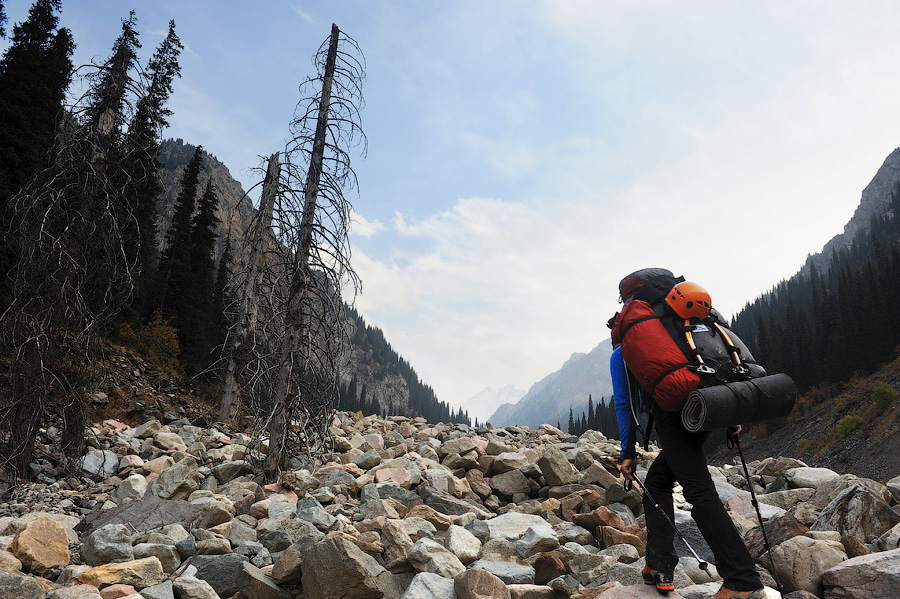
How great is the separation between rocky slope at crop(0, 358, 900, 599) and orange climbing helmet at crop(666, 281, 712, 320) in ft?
6.45

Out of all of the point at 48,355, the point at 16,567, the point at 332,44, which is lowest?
the point at 16,567

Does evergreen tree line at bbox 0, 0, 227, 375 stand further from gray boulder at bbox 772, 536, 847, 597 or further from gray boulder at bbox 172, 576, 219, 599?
gray boulder at bbox 772, 536, 847, 597

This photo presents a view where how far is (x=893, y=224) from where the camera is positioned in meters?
123

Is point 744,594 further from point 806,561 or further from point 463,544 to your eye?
point 463,544

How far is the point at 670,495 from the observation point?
3.56 metres

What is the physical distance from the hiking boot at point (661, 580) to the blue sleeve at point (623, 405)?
2.53ft

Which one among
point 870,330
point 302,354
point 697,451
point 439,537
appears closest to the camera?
point 697,451

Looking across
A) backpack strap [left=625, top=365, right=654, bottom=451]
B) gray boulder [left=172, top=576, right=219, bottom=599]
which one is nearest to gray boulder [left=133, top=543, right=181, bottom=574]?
gray boulder [left=172, top=576, right=219, bottom=599]

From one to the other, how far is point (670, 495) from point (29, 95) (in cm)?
3155

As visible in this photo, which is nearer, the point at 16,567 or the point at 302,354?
the point at 16,567

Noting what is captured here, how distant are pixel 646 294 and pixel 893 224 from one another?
165808mm

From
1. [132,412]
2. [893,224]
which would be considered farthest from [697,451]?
[893,224]

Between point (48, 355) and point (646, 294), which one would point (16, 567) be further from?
point (646, 294)

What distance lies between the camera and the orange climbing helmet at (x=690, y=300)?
3.14 m
